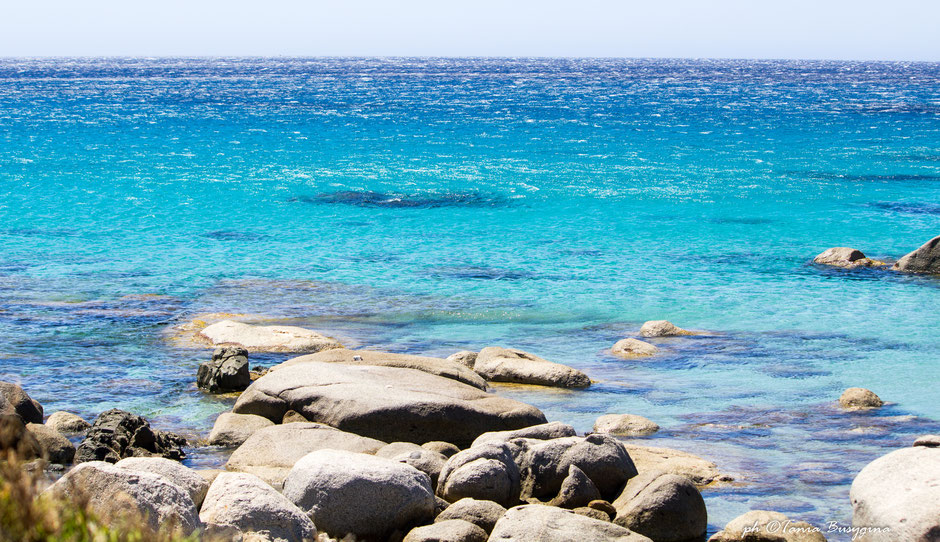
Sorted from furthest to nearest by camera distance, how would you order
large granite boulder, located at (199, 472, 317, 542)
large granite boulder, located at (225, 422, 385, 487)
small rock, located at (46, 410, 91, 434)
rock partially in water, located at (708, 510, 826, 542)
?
small rock, located at (46, 410, 91, 434), large granite boulder, located at (225, 422, 385, 487), rock partially in water, located at (708, 510, 826, 542), large granite boulder, located at (199, 472, 317, 542)

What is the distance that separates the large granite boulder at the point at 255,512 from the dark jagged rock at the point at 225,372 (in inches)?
249

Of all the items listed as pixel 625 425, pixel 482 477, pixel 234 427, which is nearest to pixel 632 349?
pixel 625 425

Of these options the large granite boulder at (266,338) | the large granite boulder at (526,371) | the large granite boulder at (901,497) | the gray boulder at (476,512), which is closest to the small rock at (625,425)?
the large granite boulder at (526,371)

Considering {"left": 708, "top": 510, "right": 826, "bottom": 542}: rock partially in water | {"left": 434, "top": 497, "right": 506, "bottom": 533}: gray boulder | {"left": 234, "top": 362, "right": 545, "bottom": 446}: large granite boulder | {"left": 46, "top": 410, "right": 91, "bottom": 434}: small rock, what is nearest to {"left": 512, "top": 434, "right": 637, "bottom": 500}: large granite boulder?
{"left": 434, "top": 497, "right": 506, "bottom": 533}: gray boulder

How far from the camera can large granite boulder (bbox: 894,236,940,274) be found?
24.0m

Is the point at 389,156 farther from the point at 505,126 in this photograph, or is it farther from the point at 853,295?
the point at 853,295

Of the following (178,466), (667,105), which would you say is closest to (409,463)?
(178,466)

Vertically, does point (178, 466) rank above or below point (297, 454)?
above

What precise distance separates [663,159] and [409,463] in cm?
3993

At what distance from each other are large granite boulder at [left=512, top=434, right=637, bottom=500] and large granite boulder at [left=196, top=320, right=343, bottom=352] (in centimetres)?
771

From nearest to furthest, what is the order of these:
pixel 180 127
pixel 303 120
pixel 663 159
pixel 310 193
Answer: pixel 310 193 < pixel 663 159 < pixel 180 127 < pixel 303 120

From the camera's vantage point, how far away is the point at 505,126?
64.4 metres

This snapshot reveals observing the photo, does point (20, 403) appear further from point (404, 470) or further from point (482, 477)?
point (482, 477)

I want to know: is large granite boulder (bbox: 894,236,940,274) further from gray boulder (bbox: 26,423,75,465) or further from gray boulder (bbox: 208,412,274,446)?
gray boulder (bbox: 26,423,75,465)
